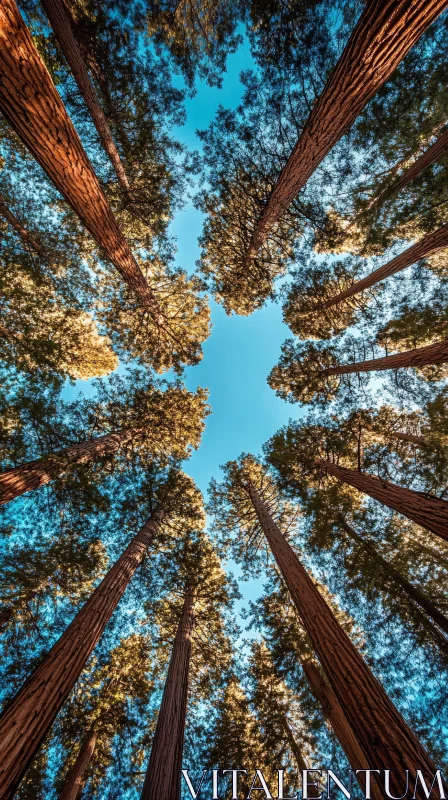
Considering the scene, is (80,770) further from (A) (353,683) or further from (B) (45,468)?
(A) (353,683)

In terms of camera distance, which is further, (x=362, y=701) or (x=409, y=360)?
(x=409, y=360)

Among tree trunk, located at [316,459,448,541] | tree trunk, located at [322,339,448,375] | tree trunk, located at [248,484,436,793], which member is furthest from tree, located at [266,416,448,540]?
tree trunk, located at [248,484,436,793]

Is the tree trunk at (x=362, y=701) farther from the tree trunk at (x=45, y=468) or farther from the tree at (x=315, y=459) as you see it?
the tree trunk at (x=45, y=468)

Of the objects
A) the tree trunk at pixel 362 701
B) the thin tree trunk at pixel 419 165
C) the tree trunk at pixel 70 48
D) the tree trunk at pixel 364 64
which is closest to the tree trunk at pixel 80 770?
the tree trunk at pixel 362 701

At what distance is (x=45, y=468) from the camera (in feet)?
20.0

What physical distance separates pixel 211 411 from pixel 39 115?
26.1 feet

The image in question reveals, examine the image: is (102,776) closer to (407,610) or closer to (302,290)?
(407,610)

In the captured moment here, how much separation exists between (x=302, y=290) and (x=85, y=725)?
540 inches

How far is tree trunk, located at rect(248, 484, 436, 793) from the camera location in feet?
6.84

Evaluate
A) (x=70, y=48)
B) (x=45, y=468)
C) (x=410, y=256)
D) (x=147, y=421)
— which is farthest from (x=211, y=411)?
(x=70, y=48)

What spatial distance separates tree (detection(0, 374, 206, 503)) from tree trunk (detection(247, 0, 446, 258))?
650cm

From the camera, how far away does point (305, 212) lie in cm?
829

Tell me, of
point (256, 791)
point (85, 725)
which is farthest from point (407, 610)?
point (85, 725)

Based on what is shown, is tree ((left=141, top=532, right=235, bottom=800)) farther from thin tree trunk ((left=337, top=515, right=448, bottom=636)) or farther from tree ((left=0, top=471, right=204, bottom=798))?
thin tree trunk ((left=337, top=515, right=448, bottom=636))
